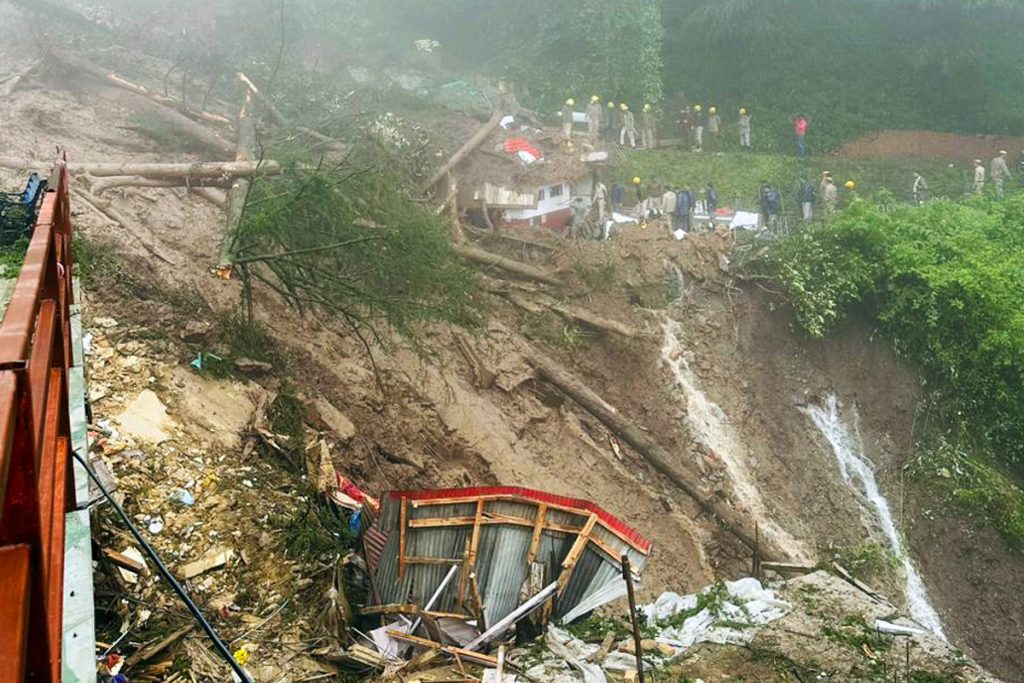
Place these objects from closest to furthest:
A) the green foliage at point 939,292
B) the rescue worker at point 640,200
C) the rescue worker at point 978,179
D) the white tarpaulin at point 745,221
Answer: the green foliage at point 939,292
the white tarpaulin at point 745,221
the rescue worker at point 640,200
the rescue worker at point 978,179

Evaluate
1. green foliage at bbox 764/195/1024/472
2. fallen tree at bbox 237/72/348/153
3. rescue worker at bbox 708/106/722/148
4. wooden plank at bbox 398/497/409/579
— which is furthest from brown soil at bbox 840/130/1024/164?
wooden plank at bbox 398/497/409/579

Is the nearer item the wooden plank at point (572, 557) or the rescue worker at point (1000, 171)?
the wooden plank at point (572, 557)

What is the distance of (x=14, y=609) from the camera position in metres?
1.50

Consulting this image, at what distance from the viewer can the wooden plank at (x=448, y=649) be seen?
662 cm

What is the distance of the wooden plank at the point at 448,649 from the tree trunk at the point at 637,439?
21.4 ft

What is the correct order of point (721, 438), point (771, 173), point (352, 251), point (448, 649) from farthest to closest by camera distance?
point (771, 173) → point (721, 438) → point (352, 251) → point (448, 649)

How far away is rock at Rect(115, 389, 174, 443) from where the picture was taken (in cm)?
739

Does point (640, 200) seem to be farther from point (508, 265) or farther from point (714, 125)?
point (714, 125)

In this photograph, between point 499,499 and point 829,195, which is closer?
point 499,499

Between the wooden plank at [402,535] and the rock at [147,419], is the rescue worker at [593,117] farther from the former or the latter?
the rock at [147,419]

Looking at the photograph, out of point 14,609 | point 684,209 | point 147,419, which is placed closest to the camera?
point 14,609

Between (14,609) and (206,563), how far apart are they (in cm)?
544

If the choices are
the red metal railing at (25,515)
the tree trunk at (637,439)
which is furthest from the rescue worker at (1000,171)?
the red metal railing at (25,515)

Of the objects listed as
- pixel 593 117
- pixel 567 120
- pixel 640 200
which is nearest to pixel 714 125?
pixel 593 117
